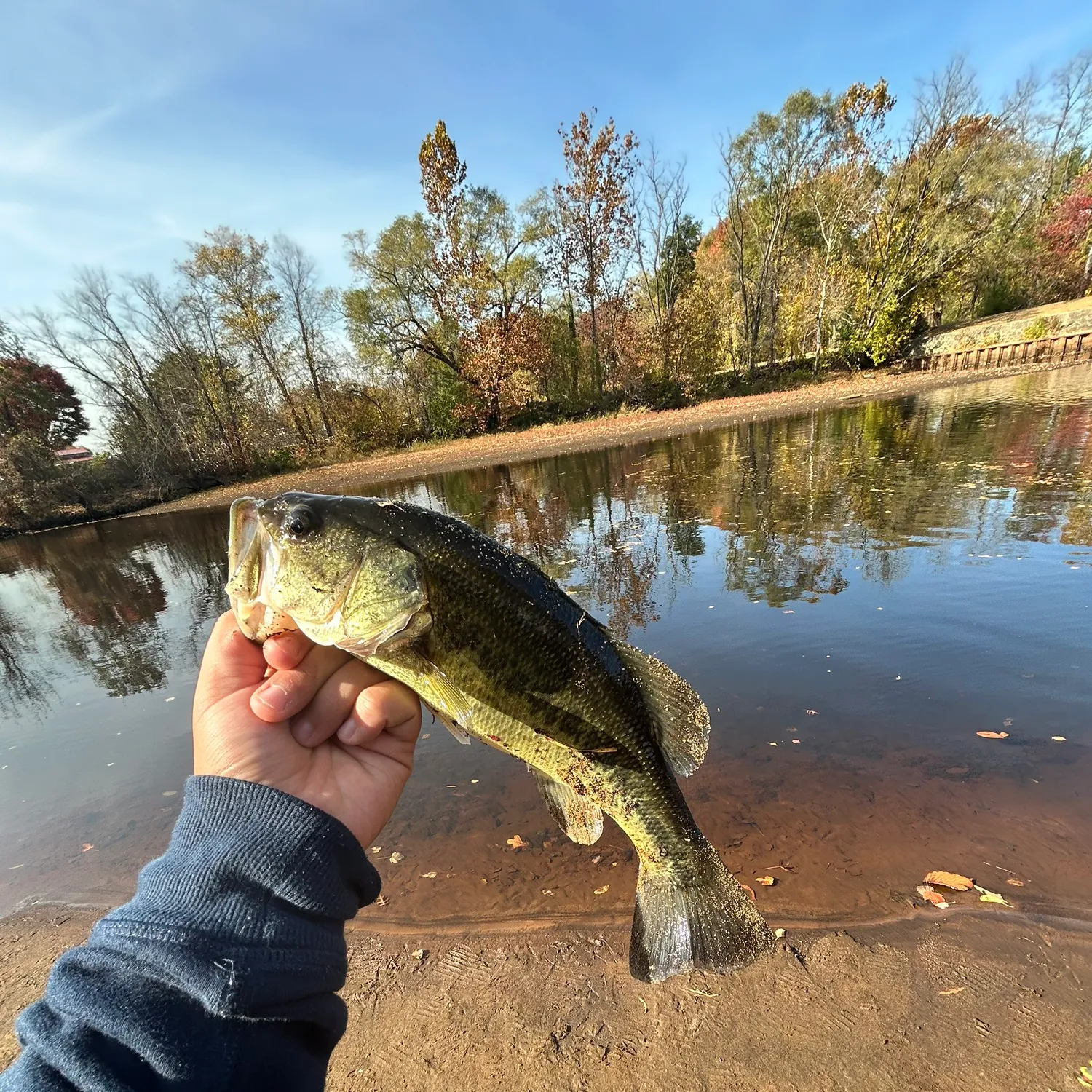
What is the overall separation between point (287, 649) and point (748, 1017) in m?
3.14

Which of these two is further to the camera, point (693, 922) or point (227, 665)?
point (693, 922)

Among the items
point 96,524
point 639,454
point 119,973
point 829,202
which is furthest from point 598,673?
point 829,202

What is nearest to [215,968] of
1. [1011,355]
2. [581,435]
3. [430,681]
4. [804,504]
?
[430,681]

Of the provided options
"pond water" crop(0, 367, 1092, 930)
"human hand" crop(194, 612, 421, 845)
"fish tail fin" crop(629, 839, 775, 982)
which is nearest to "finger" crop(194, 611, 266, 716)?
"human hand" crop(194, 612, 421, 845)

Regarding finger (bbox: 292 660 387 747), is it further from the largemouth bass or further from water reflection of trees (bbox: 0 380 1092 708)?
water reflection of trees (bbox: 0 380 1092 708)

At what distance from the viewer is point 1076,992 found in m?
2.90

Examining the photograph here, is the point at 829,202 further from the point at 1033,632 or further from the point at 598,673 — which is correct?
the point at 598,673

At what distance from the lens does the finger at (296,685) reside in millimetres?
2164

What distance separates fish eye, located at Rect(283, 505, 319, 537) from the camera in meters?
2.32

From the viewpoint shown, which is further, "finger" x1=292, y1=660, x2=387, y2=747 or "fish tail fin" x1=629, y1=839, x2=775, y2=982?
"fish tail fin" x1=629, y1=839, x2=775, y2=982

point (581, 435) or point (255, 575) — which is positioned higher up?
point (255, 575)

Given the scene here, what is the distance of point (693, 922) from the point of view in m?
2.50

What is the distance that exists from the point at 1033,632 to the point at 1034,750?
7.01ft

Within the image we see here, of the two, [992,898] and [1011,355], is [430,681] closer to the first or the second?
[992,898]
